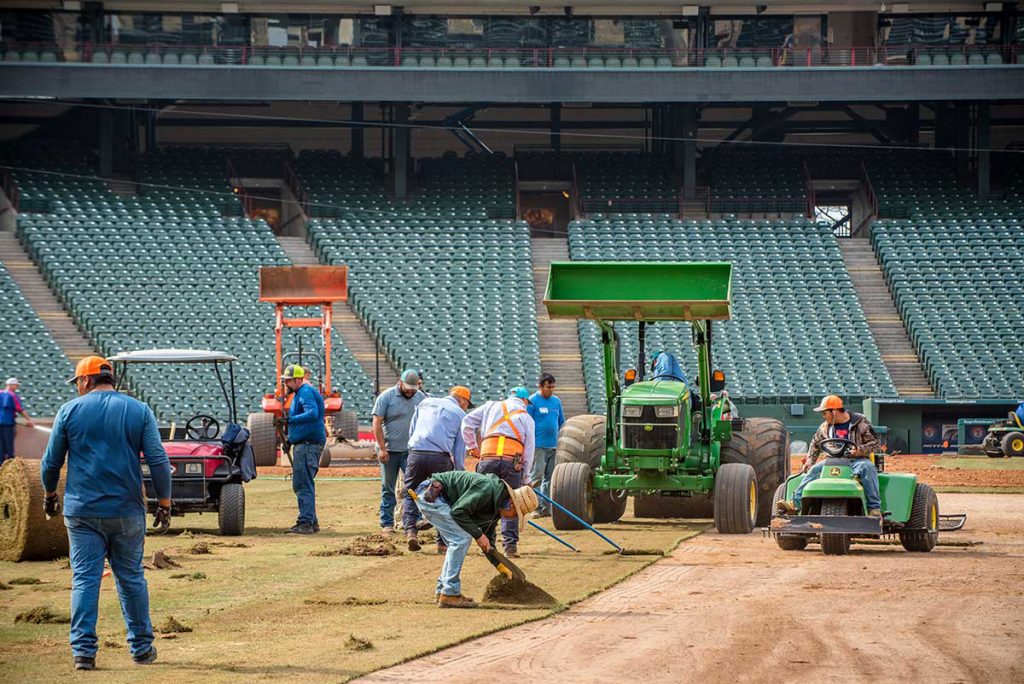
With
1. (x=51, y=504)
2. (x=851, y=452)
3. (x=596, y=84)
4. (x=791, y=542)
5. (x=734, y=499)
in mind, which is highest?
(x=596, y=84)

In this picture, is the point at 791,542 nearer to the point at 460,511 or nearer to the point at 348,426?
the point at 460,511

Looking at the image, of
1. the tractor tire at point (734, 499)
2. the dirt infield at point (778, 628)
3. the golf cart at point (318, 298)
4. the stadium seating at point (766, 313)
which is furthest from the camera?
the stadium seating at point (766, 313)

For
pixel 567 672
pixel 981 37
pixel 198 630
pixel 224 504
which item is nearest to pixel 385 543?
pixel 224 504

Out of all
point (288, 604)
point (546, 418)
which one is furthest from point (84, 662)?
point (546, 418)

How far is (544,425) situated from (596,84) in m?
27.9

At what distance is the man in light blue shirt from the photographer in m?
15.6

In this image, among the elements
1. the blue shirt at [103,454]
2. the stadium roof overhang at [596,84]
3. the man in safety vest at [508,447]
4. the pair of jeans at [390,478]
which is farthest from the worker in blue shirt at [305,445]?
the stadium roof overhang at [596,84]

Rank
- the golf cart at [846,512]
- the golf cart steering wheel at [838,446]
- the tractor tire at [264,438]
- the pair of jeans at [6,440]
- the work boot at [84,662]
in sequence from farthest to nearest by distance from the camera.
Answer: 1. the tractor tire at [264,438]
2. the pair of jeans at [6,440]
3. the golf cart steering wheel at [838,446]
4. the golf cart at [846,512]
5. the work boot at [84,662]

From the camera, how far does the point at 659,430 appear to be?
755 inches

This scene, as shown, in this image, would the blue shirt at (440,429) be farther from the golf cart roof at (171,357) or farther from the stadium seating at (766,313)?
the stadium seating at (766,313)

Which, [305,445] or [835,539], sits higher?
[305,445]

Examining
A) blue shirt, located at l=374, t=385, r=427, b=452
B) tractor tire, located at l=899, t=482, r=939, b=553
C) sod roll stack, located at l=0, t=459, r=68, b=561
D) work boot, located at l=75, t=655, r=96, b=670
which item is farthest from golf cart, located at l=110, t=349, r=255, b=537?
work boot, located at l=75, t=655, r=96, b=670

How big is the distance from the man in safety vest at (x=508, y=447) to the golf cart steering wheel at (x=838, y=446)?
10.3 feet

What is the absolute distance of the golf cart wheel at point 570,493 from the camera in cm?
1898
